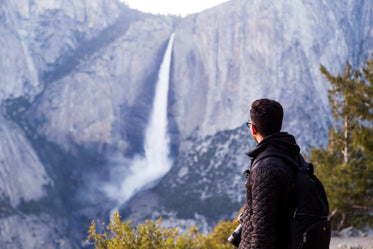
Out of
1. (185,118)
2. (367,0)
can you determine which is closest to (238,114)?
(185,118)

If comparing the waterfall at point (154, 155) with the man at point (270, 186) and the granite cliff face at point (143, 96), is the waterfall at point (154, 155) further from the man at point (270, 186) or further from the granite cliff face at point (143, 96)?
the man at point (270, 186)

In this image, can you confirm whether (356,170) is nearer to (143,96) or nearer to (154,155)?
(154,155)

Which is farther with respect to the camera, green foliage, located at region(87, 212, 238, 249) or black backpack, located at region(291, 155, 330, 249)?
green foliage, located at region(87, 212, 238, 249)

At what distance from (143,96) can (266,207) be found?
137ft

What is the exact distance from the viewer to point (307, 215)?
2023 mm

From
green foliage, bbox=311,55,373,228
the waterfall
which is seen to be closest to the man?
green foliage, bbox=311,55,373,228

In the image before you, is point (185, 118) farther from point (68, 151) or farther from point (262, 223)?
point (262, 223)

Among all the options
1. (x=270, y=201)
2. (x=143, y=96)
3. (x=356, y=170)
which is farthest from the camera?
(x=143, y=96)

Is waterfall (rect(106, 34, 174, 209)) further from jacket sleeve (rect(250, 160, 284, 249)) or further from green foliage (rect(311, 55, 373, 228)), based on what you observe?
jacket sleeve (rect(250, 160, 284, 249))

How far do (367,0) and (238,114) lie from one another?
19.6 m

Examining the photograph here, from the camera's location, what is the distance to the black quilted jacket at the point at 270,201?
2.00 m

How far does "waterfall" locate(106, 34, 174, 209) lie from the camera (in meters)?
36.8

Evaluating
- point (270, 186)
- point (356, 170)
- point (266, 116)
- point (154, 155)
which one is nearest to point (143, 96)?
point (154, 155)

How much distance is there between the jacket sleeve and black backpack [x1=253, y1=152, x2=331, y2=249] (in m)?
0.12
